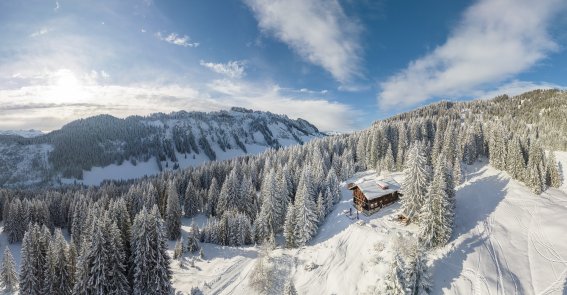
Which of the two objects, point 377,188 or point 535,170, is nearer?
point 377,188

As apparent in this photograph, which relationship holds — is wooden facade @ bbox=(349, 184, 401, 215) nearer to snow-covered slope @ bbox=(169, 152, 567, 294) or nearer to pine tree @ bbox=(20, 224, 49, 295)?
snow-covered slope @ bbox=(169, 152, 567, 294)

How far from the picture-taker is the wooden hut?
210 ft

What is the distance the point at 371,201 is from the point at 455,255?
21143mm

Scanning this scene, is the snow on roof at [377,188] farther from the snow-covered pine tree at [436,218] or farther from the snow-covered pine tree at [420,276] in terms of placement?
the snow-covered pine tree at [420,276]

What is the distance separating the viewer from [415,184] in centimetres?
5469

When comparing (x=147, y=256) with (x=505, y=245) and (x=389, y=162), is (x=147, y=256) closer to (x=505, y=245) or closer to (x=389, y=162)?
(x=505, y=245)

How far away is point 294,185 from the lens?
299ft

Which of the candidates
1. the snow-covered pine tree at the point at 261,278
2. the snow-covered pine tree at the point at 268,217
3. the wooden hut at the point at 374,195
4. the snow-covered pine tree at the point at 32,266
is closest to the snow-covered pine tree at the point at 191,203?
the snow-covered pine tree at the point at 268,217

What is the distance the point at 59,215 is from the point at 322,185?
82576mm

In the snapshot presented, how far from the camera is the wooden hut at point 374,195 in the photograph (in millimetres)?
64088

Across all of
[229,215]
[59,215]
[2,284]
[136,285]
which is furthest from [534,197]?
Result: [59,215]

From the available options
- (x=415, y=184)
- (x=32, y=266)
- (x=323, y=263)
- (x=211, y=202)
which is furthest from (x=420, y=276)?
(x=211, y=202)

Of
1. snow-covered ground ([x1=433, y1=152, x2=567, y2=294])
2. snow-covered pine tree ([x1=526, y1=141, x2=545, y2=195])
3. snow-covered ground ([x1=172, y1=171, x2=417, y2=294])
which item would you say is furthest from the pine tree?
snow-covered pine tree ([x1=526, y1=141, x2=545, y2=195])

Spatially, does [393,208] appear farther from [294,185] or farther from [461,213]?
[294,185]
